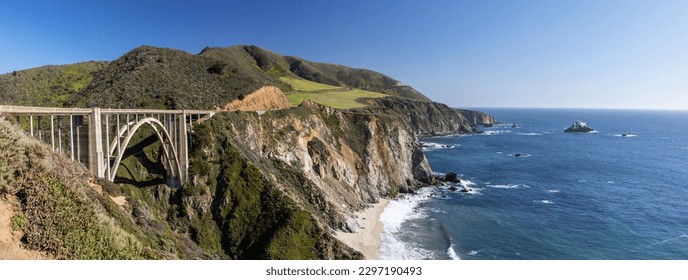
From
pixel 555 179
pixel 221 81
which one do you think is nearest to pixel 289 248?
pixel 221 81

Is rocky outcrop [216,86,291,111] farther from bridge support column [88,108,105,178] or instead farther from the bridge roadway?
bridge support column [88,108,105,178]

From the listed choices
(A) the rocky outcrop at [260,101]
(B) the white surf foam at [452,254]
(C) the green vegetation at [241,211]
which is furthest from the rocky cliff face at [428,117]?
(C) the green vegetation at [241,211]

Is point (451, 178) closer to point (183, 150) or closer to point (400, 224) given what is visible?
point (400, 224)

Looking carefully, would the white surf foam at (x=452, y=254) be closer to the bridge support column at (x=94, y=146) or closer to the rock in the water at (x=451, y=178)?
the bridge support column at (x=94, y=146)

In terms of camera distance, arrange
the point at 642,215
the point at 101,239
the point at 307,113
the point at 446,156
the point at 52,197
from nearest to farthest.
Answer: the point at 52,197, the point at 101,239, the point at 642,215, the point at 307,113, the point at 446,156

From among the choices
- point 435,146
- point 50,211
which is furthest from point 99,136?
point 435,146
